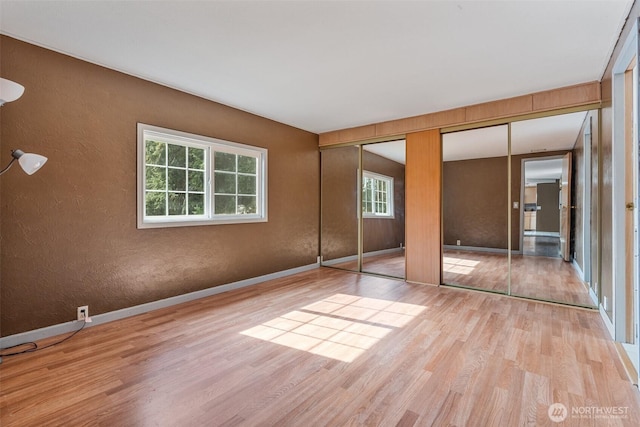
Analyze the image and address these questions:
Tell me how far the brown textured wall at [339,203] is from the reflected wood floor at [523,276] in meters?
2.01

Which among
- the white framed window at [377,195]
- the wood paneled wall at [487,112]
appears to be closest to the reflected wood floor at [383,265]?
the white framed window at [377,195]

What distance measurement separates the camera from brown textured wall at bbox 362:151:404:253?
6465 millimetres

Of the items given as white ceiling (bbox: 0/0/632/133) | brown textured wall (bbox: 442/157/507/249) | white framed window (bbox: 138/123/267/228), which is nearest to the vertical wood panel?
white ceiling (bbox: 0/0/632/133)

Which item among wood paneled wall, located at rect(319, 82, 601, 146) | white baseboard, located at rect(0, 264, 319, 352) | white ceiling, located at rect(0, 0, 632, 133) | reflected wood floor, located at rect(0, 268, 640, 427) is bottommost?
reflected wood floor, located at rect(0, 268, 640, 427)

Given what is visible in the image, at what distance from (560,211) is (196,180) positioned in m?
7.35

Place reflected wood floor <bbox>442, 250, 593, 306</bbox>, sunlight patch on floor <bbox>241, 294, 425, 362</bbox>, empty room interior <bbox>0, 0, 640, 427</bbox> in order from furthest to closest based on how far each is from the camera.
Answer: reflected wood floor <bbox>442, 250, 593, 306</bbox> < sunlight patch on floor <bbox>241, 294, 425, 362</bbox> < empty room interior <bbox>0, 0, 640, 427</bbox>

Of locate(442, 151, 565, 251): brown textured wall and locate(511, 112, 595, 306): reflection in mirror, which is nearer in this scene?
locate(511, 112, 595, 306): reflection in mirror

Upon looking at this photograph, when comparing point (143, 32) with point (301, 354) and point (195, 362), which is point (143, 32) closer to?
point (195, 362)

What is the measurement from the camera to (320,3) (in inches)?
80.7

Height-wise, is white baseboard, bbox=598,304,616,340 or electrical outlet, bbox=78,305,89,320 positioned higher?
electrical outlet, bbox=78,305,89,320

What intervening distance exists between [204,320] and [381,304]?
1979 millimetres

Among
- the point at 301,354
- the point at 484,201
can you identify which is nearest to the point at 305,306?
the point at 301,354

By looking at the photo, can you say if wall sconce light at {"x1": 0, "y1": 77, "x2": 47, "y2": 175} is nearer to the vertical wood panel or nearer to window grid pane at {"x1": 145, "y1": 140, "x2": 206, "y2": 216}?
window grid pane at {"x1": 145, "y1": 140, "x2": 206, "y2": 216}

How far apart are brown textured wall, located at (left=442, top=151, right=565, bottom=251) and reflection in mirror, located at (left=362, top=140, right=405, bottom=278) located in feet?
6.08
